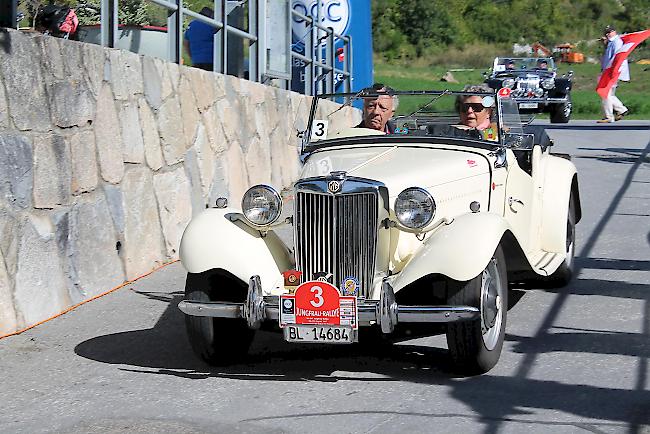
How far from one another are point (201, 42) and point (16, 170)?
481cm

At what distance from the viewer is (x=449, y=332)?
5.96m

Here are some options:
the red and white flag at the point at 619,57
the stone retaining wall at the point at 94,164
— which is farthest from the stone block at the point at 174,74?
the red and white flag at the point at 619,57

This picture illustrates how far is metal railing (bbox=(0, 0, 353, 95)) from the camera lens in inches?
387

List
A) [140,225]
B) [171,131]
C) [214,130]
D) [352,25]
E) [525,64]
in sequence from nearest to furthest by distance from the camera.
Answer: [140,225]
[171,131]
[214,130]
[352,25]
[525,64]

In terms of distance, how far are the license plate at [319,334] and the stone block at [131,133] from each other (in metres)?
3.36

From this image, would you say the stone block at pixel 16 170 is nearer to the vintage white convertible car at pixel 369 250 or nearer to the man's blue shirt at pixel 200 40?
the vintage white convertible car at pixel 369 250

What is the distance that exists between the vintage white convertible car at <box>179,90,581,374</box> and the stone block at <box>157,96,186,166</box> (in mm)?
2468

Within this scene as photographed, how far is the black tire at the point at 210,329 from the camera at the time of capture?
6.28 metres

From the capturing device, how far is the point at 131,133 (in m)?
8.90

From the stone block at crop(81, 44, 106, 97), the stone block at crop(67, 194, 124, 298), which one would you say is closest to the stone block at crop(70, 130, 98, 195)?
the stone block at crop(67, 194, 124, 298)

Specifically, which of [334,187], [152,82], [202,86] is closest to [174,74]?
[152,82]

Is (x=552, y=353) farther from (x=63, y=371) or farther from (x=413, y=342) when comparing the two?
(x=63, y=371)

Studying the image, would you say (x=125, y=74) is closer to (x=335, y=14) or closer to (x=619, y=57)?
(x=335, y=14)

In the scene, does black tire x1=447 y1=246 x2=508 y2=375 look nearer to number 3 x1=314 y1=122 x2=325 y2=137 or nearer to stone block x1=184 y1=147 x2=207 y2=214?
number 3 x1=314 y1=122 x2=325 y2=137
